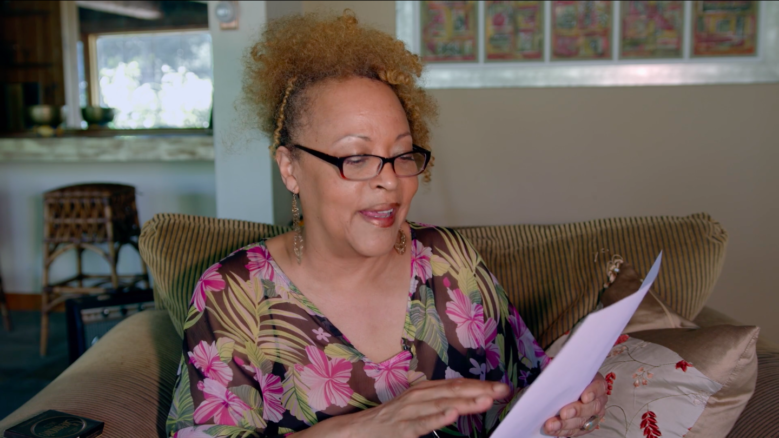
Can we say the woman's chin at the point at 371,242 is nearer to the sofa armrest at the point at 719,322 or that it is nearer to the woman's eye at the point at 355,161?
the woman's eye at the point at 355,161

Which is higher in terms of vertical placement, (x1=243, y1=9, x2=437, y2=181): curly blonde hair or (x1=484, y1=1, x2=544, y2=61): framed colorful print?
(x1=484, y1=1, x2=544, y2=61): framed colorful print

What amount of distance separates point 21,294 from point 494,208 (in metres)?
3.08

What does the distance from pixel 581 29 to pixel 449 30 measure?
A: 23.9 inches

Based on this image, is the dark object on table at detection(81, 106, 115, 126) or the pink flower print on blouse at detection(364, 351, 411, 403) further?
the dark object on table at detection(81, 106, 115, 126)

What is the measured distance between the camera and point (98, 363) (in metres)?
1.46

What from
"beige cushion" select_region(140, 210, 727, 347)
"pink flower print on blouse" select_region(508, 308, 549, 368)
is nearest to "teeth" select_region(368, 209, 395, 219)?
"pink flower print on blouse" select_region(508, 308, 549, 368)

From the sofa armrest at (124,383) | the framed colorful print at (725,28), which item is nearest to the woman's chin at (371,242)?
the sofa armrest at (124,383)

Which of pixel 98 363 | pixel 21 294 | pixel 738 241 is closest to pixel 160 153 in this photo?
pixel 21 294

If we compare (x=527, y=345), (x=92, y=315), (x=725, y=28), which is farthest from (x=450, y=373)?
(x=725, y=28)

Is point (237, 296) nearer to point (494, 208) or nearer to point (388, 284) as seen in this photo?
point (388, 284)

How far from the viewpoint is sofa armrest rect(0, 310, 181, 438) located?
1.24 m

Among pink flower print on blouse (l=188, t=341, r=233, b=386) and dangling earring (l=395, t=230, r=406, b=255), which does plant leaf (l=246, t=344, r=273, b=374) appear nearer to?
pink flower print on blouse (l=188, t=341, r=233, b=386)

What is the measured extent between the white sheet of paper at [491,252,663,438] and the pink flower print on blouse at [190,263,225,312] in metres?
0.64

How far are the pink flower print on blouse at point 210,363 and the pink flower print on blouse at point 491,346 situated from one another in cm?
53
